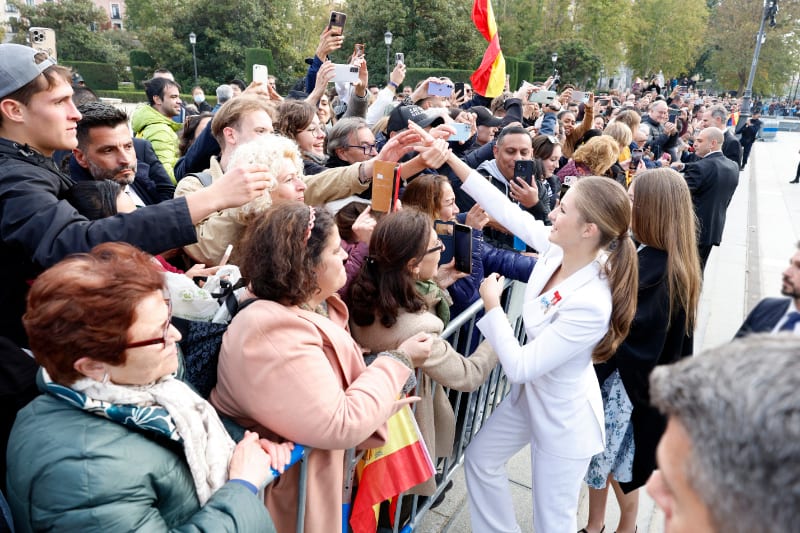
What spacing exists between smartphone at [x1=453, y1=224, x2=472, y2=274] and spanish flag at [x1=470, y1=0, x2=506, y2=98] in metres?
4.91

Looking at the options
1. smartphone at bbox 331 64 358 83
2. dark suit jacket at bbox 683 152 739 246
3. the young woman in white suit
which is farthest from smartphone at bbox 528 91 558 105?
the young woman in white suit

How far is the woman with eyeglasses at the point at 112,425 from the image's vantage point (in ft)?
Answer: 3.94

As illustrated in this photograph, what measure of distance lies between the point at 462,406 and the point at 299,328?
6.51 feet

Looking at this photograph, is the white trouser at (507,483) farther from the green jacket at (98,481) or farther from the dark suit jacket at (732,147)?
the dark suit jacket at (732,147)

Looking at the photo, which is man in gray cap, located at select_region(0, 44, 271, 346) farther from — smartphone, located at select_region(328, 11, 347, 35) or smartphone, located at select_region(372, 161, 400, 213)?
smartphone, located at select_region(328, 11, 347, 35)

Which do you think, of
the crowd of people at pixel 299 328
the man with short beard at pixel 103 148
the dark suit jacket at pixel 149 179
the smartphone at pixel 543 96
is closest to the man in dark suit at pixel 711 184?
the smartphone at pixel 543 96

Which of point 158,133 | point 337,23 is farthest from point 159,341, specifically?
point 337,23

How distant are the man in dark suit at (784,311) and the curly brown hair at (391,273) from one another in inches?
51.5

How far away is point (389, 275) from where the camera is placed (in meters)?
2.38

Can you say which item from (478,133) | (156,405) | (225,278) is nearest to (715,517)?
(156,405)

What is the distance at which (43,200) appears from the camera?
1798 mm

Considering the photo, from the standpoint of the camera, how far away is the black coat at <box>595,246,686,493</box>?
2.79 meters

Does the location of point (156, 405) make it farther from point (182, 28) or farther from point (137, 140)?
point (182, 28)

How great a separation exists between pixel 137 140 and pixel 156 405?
2800 millimetres
